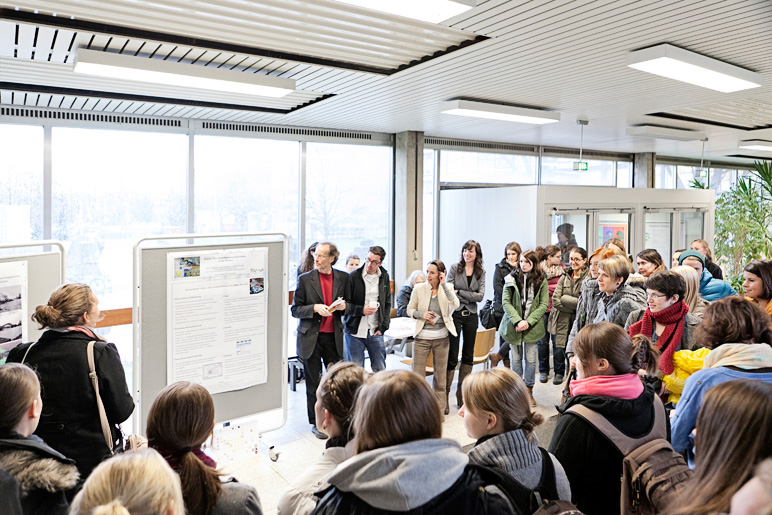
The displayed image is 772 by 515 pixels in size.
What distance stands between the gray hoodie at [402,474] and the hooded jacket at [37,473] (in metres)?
1.05

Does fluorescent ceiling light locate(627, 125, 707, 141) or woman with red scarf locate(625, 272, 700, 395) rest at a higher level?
fluorescent ceiling light locate(627, 125, 707, 141)

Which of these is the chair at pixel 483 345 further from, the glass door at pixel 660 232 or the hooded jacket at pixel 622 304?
the glass door at pixel 660 232

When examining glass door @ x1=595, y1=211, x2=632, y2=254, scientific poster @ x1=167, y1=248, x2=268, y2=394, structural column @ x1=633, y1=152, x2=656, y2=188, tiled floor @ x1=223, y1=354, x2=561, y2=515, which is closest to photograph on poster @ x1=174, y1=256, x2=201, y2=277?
scientific poster @ x1=167, y1=248, x2=268, y2=394

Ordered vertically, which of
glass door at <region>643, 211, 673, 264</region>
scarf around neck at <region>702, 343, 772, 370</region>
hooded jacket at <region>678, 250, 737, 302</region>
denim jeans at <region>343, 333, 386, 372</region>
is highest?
glass door at <region>643, 211, 673, 264</region>

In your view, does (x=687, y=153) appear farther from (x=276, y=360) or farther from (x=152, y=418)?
(x=152, y=418)

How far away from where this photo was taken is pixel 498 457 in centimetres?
183

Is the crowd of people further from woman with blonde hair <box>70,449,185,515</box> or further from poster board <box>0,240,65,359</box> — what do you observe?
poster board <box>0,240,65,359</box>

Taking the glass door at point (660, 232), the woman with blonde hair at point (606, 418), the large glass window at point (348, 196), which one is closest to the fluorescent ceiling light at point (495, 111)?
the large glass window at point (348, 196)

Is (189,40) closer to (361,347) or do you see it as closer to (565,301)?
(361,347)

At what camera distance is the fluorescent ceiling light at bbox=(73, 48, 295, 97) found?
401 centimetres

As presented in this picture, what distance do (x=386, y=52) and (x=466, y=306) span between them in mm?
2679

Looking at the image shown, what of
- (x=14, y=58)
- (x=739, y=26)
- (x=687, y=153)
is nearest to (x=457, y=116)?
(x=739, y=26)

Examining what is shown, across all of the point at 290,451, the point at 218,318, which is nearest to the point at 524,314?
the point at 290,451

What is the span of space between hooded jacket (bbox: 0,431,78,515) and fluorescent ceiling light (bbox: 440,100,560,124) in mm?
4942
